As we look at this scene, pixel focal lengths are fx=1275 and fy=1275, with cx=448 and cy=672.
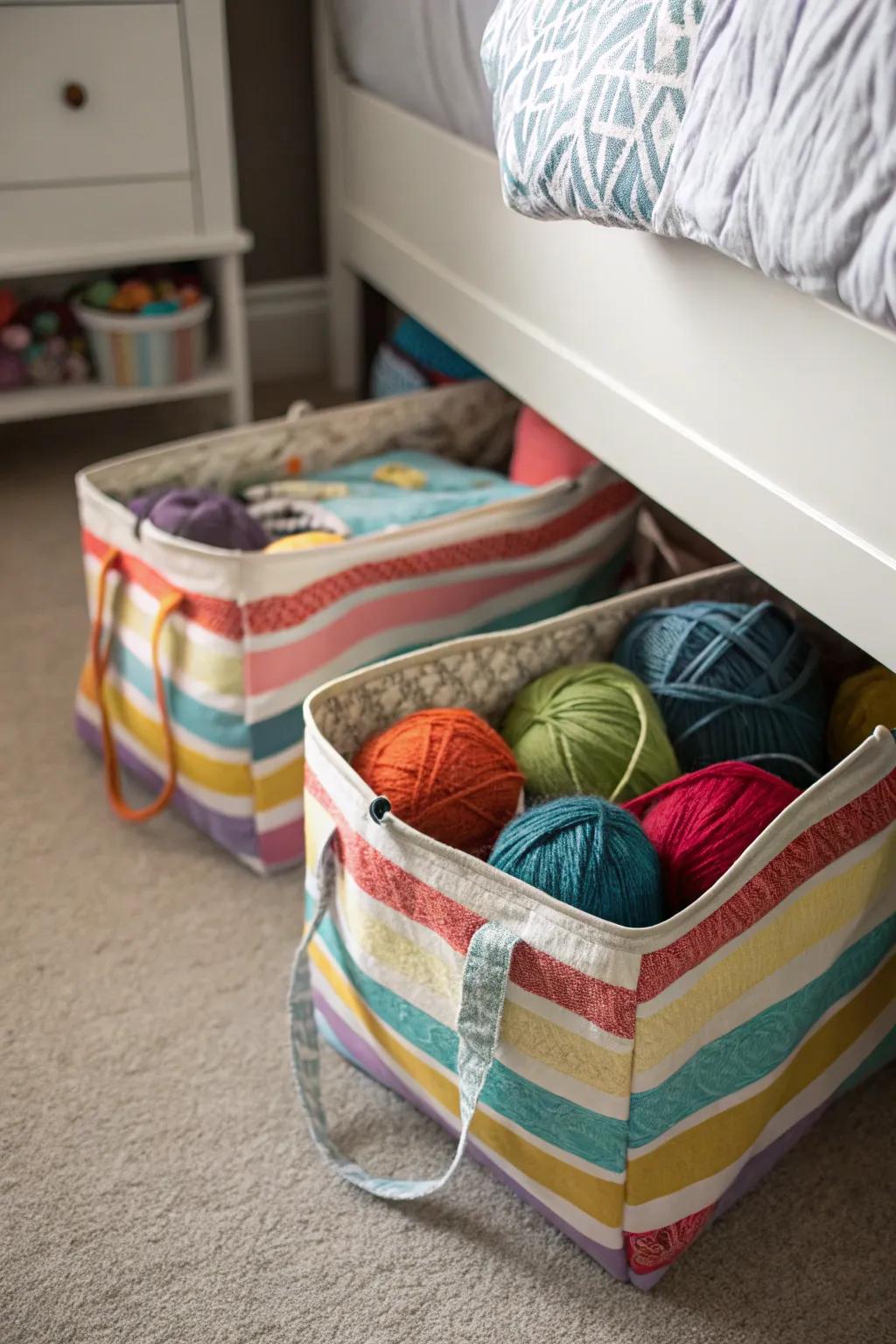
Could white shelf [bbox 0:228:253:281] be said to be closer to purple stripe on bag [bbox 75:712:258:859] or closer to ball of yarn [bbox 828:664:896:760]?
purple stripe on bag [bbox 75:712:258:859]

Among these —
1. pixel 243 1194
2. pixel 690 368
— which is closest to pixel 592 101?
pixel 690 368

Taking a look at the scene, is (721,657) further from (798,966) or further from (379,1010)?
(379,1010)

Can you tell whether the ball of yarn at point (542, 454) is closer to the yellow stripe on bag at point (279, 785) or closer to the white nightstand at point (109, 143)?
the yellow stripe on bag at point (279, 785)

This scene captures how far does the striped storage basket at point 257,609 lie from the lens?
118 cm

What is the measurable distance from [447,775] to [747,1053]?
30 centimetres

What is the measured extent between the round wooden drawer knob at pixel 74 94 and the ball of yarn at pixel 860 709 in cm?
124

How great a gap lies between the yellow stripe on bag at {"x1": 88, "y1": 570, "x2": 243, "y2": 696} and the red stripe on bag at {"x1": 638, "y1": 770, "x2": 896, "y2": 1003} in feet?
1.76

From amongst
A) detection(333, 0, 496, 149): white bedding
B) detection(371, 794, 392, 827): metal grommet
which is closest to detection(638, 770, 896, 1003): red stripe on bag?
detection(371, 794, 392, 827): metal grommet

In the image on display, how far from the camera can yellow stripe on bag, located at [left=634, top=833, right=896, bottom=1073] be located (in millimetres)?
821

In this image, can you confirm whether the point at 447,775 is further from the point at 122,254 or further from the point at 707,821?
the point at 122,254

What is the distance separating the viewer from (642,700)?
1087 mm

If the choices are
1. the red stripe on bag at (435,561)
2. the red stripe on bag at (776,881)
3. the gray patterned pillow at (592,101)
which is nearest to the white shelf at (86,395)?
the red stripe on bag at (435,561)

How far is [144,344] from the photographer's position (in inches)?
72.0

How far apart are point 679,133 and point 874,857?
1.75 ft
